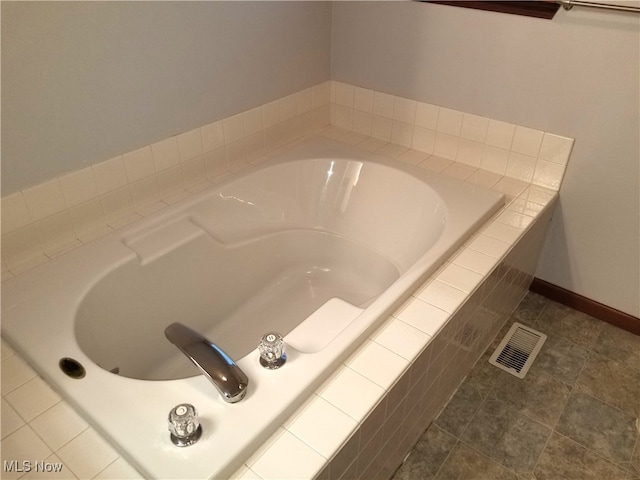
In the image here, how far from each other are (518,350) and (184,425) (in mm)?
1332

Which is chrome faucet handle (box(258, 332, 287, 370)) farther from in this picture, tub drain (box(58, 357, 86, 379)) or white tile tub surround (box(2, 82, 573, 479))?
tub drain (box(58, 357, 86, 379))

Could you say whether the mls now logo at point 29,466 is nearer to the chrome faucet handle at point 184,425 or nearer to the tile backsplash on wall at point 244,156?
the chrome faucet handle at point 184,425

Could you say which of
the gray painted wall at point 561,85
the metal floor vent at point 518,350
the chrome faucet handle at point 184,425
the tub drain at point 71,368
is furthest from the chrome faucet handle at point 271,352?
Answer: the gray painted wall at point 561,85

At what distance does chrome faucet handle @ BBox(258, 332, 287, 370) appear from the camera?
3.73 feet

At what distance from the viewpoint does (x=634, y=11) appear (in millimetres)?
1471

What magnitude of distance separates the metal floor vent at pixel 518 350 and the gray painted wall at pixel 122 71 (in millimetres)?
1315

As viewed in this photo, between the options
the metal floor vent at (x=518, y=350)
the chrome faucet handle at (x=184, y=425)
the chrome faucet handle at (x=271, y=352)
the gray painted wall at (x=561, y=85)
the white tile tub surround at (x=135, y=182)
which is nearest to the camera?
the chrome faucet handle at (x=184, y=425)

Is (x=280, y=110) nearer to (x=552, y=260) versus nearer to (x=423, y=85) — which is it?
(x=423, y=85)

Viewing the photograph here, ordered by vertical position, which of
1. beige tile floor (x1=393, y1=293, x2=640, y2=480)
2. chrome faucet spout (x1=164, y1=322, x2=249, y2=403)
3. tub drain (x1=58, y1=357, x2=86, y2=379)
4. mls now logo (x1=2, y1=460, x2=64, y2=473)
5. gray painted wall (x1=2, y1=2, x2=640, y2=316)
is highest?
gray painted wall (x1=2, y1=2, x2=640, y2=316)

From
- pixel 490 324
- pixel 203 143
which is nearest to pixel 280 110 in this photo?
pixel 203 143

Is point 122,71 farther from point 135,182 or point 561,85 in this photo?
point 561,85

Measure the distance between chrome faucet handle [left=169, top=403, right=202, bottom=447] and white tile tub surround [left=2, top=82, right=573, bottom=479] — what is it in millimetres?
110

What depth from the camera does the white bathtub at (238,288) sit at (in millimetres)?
1059

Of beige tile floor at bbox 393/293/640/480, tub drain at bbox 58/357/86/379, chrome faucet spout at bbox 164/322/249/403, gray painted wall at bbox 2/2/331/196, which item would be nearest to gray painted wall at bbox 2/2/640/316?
gray painted wall at bbox 2/2/331/196
